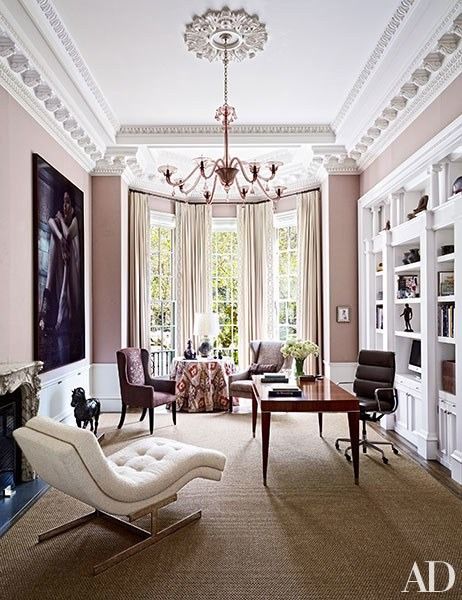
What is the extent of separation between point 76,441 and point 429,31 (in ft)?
13.3

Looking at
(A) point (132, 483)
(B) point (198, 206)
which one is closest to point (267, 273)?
(B) point (198, 206)

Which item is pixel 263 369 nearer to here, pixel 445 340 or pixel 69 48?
pixel 445 340

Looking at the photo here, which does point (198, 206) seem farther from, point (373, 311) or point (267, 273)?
point (373, 311)

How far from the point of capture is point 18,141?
4410 millimetres

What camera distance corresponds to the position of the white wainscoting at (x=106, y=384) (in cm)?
695

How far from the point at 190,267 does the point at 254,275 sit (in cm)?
110

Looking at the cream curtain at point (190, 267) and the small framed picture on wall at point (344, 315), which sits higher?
the cream curtain at point (190, 267)

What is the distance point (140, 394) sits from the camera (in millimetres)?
5859

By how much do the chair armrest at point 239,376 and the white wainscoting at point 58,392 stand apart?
84.2 inches

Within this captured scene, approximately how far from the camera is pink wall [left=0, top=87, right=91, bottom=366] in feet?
13.5

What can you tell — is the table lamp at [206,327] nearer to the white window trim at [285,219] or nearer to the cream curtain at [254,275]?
the cream curtain at [254,275]

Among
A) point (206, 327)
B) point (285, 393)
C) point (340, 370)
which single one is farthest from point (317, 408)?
point (206, 327)

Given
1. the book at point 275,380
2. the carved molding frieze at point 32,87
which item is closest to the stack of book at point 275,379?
the book at point 275,380

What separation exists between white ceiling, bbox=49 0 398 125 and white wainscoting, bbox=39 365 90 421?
10.8 feet
